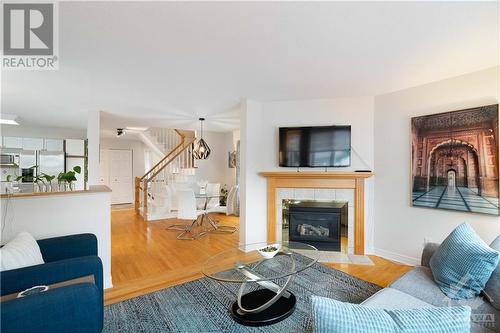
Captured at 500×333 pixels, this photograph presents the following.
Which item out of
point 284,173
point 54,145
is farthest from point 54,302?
point 54,145

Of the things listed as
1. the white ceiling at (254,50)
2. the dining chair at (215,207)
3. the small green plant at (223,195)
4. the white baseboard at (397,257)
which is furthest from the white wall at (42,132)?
the white baseboard at (397,257)

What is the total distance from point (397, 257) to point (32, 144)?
785 centimetres

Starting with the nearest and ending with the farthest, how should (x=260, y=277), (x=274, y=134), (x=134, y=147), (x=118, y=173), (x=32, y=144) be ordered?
(x=260, y=277), (x=274, y=134), (x=32, y=144), (x=118, y=173), (x=134, y=147)

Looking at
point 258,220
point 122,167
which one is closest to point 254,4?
point 258,220

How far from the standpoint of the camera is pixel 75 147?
605cm

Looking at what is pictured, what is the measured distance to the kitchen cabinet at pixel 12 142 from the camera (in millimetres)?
5375

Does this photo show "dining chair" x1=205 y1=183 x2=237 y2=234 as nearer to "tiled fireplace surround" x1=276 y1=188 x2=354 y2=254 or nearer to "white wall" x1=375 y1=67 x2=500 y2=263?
"tiled fireplace surround" x1=276 y1=188 x2=354 y2=254

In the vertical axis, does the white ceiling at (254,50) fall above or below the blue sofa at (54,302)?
above

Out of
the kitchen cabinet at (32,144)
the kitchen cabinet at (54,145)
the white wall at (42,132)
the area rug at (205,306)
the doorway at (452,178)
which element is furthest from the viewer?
the kitchen cabinet at (54,145)

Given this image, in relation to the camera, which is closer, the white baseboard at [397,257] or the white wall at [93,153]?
the white baseboard at [397,257]

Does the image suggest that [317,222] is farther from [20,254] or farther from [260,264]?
[20,254]

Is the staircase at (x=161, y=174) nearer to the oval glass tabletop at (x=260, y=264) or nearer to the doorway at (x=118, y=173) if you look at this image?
the doorway at (x=118, y=173)

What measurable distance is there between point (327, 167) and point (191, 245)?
2546 millimetres

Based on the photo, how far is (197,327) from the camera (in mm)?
1889
